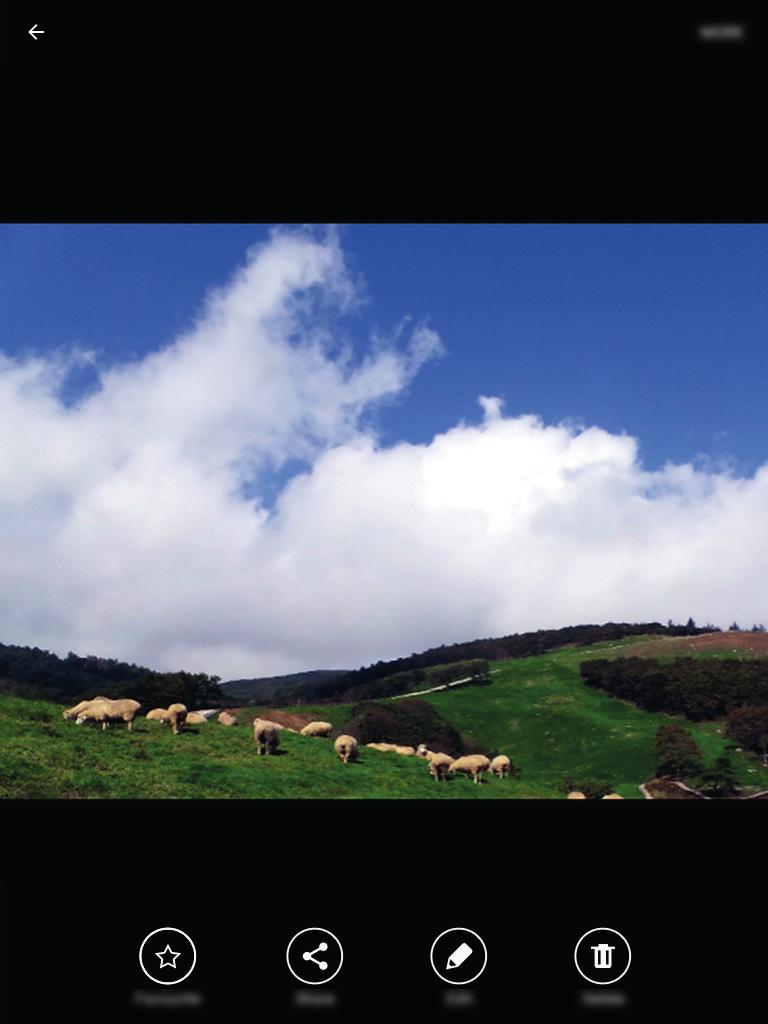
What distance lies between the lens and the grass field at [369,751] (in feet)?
28.1

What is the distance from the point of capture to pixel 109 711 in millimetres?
16594

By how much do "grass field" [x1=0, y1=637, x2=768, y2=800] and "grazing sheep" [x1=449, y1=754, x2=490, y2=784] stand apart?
1.64ft

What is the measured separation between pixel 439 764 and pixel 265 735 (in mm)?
4451

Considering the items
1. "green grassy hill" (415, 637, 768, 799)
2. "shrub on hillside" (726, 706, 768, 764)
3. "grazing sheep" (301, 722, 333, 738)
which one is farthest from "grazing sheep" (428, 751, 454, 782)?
"shrub on hillside" (726, 706, 768, 764)

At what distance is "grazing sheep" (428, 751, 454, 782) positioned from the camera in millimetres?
14008
